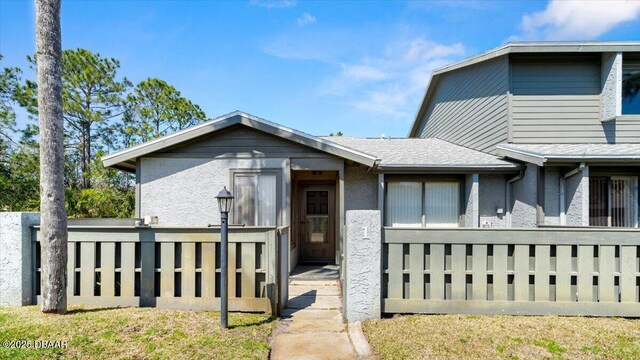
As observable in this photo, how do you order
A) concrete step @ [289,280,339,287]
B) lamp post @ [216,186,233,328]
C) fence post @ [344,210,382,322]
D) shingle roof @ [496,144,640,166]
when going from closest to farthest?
lamp post @ [216,186,233,328]
fence post @ [344,210,382,322]
concrete step @ [289,280,339,287]
shingle roof @ [496,144,640,166]

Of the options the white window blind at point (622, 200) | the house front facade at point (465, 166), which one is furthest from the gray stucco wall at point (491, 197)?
the white window blind at point (622, 200)

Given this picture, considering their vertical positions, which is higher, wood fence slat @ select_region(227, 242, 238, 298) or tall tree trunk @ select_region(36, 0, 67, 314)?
tall tree trunk @ select_region(36, 0, 67, 314)

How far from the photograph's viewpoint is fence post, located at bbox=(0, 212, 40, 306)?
15.0 ft

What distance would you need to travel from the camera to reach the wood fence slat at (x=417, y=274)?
4.60 metres

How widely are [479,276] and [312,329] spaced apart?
2566 millimetres

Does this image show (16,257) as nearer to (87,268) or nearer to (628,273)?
(87,268)

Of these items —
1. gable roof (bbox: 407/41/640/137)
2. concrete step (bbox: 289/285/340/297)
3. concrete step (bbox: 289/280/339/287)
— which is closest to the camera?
concrete step (bbox: 289/285/340/297)

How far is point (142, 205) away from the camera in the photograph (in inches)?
303

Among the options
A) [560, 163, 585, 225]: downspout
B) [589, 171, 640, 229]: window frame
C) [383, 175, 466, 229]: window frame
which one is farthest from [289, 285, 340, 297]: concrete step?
[589, 171, 640, 229]: window frame

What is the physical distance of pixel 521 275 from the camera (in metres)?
4.54

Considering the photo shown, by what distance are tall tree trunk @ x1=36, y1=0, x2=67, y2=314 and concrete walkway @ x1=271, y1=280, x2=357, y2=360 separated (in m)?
3.19

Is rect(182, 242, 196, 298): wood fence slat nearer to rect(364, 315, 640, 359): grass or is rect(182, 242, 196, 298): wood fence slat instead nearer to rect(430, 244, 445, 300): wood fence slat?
rect(364, 315, 640, 359): grass

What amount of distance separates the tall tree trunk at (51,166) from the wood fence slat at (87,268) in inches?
11.4

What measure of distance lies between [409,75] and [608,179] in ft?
35.9
